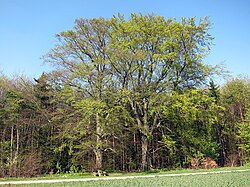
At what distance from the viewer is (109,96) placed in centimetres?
2047

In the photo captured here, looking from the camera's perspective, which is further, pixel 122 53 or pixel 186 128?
pixel 186 128

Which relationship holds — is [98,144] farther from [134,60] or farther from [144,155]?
[134,60]

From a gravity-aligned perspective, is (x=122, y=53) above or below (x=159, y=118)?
above

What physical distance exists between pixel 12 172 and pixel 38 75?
10611 mm

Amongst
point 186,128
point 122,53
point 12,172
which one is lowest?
point 12,172

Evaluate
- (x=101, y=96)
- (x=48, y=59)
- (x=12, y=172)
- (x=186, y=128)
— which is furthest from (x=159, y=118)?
(x=12, y=172)

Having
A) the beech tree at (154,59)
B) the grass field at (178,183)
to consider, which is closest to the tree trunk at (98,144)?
the beech tree at (154,59)

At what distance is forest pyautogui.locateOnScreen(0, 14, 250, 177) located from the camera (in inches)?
808

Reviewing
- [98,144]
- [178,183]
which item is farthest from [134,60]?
[178,183]

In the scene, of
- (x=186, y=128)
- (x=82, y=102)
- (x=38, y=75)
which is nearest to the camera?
(x=82, y=102)

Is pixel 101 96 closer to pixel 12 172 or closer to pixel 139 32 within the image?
pixel 139 32

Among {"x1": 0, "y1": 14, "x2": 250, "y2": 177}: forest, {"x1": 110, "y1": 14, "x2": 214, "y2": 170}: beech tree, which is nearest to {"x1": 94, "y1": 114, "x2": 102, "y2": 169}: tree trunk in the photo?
{"x1": 0, "y1": 14, "x2": 250, "y2": 177}: forest

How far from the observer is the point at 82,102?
19141 millimetres

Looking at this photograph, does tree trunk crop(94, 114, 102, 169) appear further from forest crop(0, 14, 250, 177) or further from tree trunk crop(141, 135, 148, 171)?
tree trunk crop(141, 135, 148, 171)
